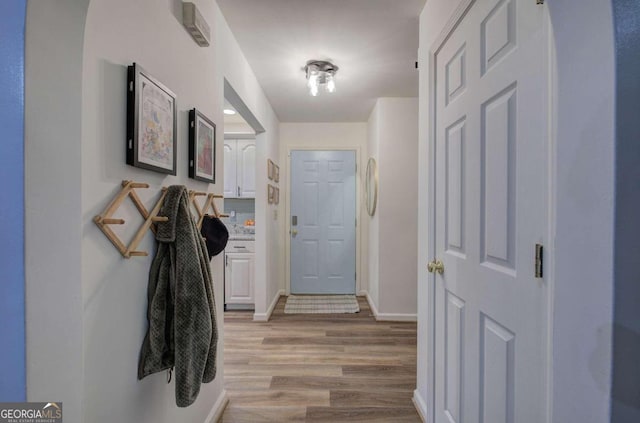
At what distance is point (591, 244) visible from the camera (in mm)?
639

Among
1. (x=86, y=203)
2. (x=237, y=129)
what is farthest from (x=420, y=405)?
(x=237, y=129)

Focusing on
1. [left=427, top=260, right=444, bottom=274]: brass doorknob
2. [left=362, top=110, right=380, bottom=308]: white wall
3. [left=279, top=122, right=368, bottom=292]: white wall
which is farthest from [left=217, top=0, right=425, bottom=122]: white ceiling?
[left=427, top=260, right=444, bottom=274]: brass doorknob

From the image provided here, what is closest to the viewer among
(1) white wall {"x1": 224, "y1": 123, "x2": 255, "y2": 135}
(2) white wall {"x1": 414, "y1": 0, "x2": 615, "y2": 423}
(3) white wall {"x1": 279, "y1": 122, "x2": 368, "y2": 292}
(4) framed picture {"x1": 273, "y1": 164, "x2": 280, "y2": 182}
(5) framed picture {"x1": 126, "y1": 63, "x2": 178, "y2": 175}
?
(2) white wall {"x1": 414, "y1": 0, "x2": 615, "y2": 423}

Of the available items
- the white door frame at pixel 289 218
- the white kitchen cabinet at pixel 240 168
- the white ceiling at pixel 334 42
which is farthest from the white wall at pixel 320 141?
the white ceiling at pixel 334 42

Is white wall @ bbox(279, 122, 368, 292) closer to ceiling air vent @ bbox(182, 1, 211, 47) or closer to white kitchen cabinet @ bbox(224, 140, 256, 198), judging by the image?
white kitchen cabinet @ bbox(224, 140, 256, 198)

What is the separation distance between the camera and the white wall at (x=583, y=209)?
0.60m

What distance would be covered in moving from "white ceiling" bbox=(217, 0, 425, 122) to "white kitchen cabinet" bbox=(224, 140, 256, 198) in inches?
41.2

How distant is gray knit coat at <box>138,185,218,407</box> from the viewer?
1.15m

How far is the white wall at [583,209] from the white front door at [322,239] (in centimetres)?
391

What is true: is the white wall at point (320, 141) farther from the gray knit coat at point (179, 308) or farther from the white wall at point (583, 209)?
the white wall at point (583, 209)

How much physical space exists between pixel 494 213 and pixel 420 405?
1441 millimetres

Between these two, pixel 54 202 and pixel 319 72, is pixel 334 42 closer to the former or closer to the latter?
pixel 319 72

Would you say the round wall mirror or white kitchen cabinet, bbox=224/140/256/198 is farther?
white kitchen cabinet, bbox=224/140/256/198

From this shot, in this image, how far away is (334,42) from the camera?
236 cm
